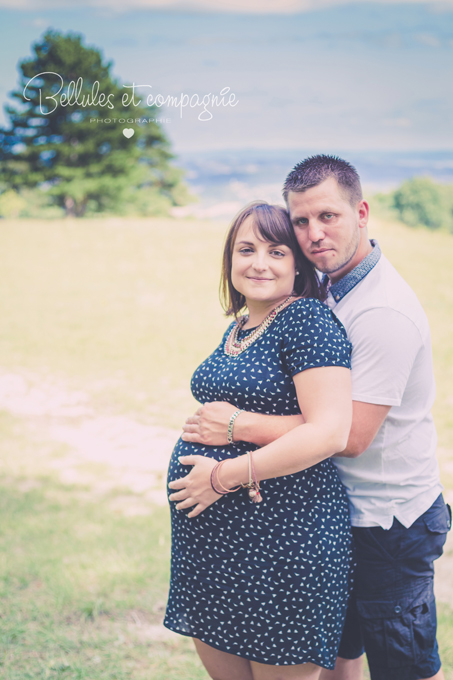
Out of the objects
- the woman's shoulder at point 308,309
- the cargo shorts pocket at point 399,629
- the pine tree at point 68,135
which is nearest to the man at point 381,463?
the cargo shorts pocket at point 399,629

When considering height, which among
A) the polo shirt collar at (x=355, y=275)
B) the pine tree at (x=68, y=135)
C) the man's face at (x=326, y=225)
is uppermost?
the pine tree at (x=68, y=135)

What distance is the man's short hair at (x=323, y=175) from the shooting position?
6.53ft

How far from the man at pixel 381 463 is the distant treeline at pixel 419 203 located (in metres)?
17.8

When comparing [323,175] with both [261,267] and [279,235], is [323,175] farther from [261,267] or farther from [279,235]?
[261,267]

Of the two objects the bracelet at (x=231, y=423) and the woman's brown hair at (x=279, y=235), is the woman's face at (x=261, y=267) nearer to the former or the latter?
the woman's brown hair at (x=279, y=235)

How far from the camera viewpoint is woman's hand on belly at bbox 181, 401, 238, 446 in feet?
6.12

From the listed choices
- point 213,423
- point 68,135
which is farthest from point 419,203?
point 213,423

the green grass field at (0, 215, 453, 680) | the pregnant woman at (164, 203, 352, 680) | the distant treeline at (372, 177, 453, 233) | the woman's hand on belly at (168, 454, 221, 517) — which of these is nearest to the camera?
the pregnant woman at (164, 203, 352, 680)

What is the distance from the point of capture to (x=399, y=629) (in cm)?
196

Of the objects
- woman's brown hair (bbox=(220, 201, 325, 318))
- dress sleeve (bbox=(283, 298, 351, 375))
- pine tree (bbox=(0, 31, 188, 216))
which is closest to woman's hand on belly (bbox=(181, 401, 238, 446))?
dress sleeve (bbox=(283, 298, 351, 375))

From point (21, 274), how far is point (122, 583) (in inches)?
491

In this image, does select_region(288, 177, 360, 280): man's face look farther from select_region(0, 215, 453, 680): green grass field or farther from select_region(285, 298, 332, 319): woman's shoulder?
select_region(0, 215, 453, 680): green grass field

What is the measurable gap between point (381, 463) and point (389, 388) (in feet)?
0.95

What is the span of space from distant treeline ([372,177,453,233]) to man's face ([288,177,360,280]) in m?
17.8
